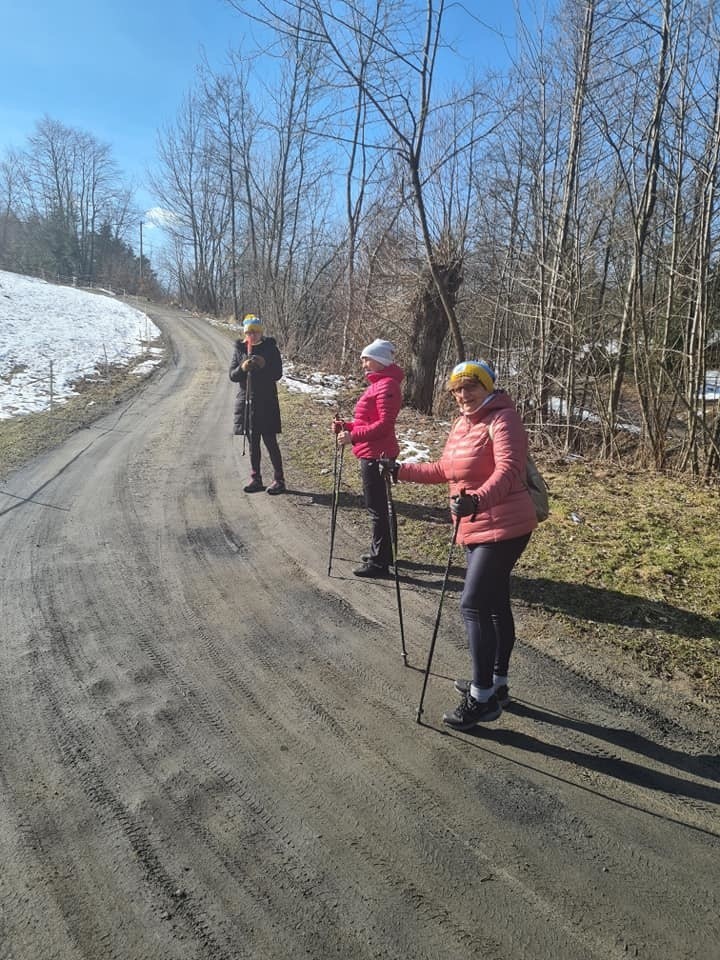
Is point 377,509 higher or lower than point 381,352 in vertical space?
lower

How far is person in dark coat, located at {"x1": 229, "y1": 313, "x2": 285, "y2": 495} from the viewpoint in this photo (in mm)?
6805

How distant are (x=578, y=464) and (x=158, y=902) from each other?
7.69 m

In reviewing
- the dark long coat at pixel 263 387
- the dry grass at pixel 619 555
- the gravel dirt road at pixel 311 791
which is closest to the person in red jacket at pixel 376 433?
A: the gravel dirt road at pixel 311 791

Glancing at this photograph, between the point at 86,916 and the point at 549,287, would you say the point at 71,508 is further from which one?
the point at 549,287

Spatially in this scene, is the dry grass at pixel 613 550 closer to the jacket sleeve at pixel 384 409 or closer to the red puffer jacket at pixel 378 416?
the red puffer jacket at pixel 378 416

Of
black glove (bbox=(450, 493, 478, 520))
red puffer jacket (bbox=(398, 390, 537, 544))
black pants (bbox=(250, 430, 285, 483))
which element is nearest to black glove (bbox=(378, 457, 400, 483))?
red puffer jacket (bbox=(398, 390, 537, 544))

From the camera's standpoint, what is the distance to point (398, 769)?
9.11 ft

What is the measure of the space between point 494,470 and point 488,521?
0.28 meters

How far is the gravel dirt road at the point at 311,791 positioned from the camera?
2.04m

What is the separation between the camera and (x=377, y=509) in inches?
191

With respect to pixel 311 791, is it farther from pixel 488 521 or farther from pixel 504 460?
pixel 504 460

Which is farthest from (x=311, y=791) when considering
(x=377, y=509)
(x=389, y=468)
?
(x=377, y=509)

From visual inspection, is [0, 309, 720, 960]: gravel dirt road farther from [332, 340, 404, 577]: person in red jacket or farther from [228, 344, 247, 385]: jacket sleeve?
[228, 344, 247, 385]: jacket sleeve

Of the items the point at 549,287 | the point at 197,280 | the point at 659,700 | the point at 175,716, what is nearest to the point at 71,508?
the point at 175,716
